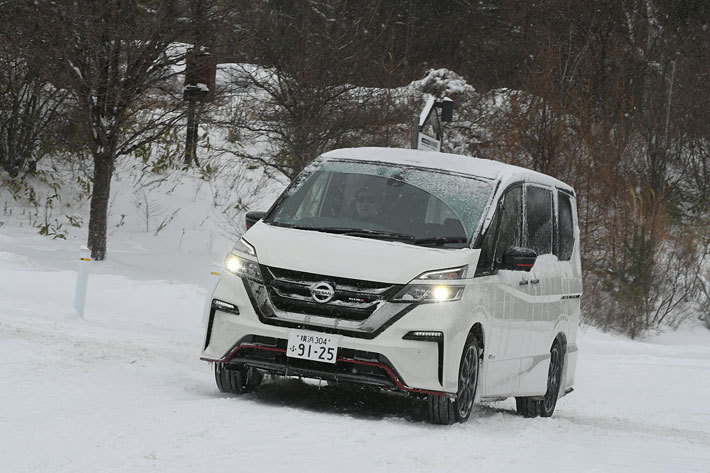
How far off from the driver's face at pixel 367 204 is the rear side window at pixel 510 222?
0.93 meters

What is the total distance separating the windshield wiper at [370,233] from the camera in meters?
8.09

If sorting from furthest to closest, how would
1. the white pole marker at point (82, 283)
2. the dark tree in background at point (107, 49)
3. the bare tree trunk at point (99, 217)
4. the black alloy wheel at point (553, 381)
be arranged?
the bare tree trunk at point (99, 217) → the dark tree in background at point (107, 49) → the white pole marker at point (82, 283) → the black alloy wheel at point (553, 381)

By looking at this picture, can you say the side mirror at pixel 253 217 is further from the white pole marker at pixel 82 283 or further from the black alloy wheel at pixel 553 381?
the white pole marker at pixel 82 283

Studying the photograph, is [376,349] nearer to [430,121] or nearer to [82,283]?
[82,283]

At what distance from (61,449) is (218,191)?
72.5ft

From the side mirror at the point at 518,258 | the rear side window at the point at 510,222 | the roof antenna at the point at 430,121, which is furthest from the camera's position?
the roof antenna at the point at 430,121

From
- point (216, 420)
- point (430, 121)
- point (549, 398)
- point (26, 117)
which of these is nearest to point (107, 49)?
point (430, 121)

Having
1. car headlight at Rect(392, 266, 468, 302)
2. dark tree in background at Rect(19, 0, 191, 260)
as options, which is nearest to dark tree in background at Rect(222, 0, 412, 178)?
dark tree in background at Rect(19, 0, 191, 260)

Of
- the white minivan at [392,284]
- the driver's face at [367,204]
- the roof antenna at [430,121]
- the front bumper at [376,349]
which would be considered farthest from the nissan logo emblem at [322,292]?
the roof antenna at [430,121]

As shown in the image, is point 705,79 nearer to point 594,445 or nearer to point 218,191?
point 218,191

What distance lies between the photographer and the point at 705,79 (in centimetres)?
4038

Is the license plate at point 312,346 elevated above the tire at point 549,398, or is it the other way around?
the license plate at point 312,346

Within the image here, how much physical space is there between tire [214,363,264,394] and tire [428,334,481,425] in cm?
135

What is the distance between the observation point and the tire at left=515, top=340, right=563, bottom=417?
1038 cm
